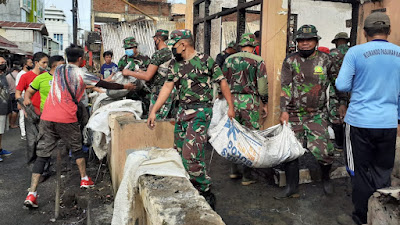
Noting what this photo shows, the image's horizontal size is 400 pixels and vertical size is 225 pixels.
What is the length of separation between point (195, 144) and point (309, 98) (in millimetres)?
1424

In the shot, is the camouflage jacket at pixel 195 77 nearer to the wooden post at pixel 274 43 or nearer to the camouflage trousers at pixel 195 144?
the camouflage trousers at pixel 195 144

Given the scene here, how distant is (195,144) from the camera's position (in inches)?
135

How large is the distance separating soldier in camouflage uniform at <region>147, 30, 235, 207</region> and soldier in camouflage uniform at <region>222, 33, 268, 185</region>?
2.85 ft

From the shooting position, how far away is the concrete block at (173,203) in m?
1.78

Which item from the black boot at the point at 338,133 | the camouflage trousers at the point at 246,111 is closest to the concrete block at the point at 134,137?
the camouflage trousers at the point at 246,111

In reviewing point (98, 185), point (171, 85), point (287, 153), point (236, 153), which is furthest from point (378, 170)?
point (98, 185)

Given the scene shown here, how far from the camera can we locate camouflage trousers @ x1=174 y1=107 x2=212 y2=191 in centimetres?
341

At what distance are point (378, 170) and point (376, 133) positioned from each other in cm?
35

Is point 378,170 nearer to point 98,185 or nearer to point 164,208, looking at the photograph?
point 164,208

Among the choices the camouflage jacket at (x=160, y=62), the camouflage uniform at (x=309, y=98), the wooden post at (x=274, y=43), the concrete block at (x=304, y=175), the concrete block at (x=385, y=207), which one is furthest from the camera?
the wooden post at (x=274, y=43)

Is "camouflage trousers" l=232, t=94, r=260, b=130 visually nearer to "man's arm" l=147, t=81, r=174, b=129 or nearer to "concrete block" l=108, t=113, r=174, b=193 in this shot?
"concrete block" l=108, t=113, r=174, b=193

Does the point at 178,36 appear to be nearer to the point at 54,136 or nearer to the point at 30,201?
the point at 54,136

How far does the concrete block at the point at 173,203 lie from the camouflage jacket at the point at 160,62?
91.2 inches


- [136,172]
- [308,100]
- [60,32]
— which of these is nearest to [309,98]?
[308,100]
